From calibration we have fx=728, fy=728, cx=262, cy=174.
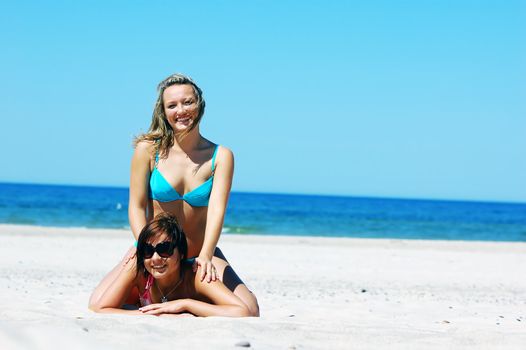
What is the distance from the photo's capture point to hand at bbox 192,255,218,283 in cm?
542

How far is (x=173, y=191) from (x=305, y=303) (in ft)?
7.30

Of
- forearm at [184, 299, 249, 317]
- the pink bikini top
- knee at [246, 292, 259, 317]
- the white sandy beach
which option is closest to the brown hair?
the pink bikini top

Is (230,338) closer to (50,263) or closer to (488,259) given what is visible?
(50,263)

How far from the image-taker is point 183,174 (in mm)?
5742

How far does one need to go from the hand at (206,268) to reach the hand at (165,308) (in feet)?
1.02

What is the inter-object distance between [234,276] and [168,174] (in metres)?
0.96

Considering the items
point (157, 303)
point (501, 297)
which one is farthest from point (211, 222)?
point (501, 297)

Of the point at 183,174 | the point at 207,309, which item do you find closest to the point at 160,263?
the point at 207,309

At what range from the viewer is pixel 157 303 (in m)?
5.46

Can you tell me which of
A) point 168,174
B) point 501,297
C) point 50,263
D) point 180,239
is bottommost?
point 50,263

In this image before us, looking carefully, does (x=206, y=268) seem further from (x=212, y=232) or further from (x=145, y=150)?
(x=145, y=150)

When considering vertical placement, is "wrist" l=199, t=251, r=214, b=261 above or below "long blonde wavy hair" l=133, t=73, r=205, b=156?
below

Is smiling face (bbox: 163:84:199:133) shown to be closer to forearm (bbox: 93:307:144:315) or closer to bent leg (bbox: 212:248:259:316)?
bent leg (bbox: 212:248:259:316)

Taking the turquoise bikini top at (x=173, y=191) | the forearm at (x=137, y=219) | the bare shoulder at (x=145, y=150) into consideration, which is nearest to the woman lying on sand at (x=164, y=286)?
the forearm at (x=137, y=219)
